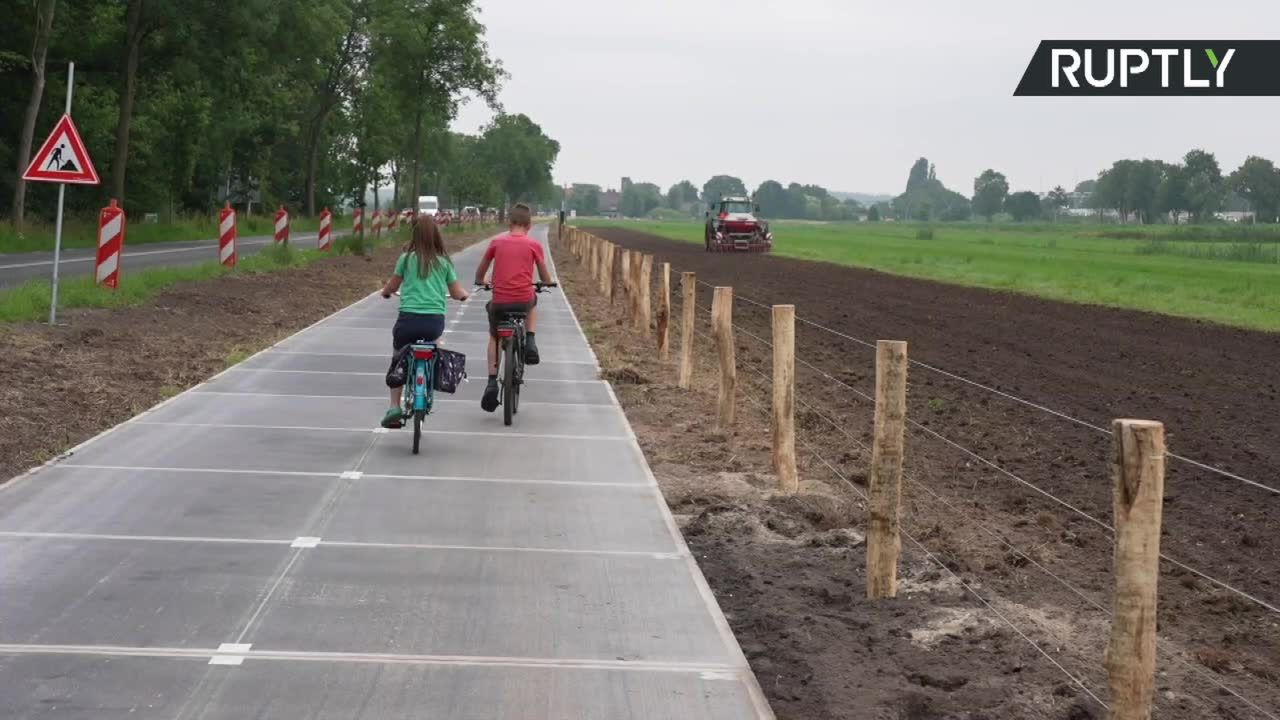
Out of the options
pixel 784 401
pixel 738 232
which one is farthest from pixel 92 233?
pixel 784 401

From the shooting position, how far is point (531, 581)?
8031mm

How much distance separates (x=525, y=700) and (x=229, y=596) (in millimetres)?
2025

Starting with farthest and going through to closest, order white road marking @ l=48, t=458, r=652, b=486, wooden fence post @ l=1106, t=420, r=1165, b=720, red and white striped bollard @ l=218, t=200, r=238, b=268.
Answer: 1. red and white striped bollard @ l=218, t=200, r=238, b=268
2. white road marking @ l=48, t=458, r=652, b=486
3. wooden fence post @ l=1106, t=420, r=1165, b=720

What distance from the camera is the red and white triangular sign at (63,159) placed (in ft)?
61.2

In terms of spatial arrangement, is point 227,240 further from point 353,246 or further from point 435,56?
point 435,56

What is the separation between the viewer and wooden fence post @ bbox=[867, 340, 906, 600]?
828 cm

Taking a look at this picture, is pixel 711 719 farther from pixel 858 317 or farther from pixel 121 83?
pixel 121 83

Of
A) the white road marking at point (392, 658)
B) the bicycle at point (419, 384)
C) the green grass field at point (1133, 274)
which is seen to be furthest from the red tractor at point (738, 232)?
the white road marking at point (392, 658)

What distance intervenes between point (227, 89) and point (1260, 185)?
16108 centimetres

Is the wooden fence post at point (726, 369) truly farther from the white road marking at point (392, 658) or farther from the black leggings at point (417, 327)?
the white road marking at point (392, 658)

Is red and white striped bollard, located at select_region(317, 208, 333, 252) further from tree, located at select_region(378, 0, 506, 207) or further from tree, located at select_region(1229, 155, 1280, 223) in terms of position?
tree, located at select_region(1229, 155, 1280, 223)

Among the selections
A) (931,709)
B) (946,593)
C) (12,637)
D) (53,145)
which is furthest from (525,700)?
(53,145)

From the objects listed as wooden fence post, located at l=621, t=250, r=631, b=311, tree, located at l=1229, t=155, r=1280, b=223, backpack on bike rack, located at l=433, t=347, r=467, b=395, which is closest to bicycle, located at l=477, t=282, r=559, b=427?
backpack on bike rack, located at l=433, t=347, r=467, b=395

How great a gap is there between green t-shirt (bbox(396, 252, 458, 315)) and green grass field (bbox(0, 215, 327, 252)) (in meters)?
28.9
